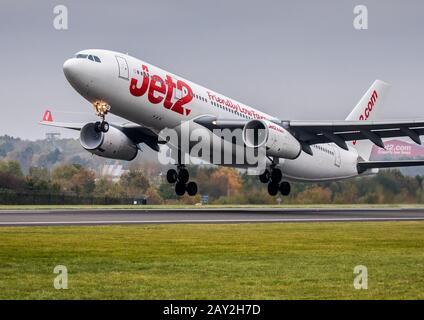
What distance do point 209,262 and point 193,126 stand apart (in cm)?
2138

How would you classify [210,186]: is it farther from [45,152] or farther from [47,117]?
[45,152]

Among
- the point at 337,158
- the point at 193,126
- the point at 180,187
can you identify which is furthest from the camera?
the point at 337,158

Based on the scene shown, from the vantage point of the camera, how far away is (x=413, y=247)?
21828 mm

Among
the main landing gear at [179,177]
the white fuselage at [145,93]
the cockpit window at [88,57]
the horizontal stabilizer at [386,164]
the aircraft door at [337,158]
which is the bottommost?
the main landing gear at [179,177]

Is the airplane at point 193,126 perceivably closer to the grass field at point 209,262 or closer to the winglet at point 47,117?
the winglet at point 47,117

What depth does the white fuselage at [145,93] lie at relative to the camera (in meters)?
33.8

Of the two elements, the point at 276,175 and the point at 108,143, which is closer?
the point at 108,143

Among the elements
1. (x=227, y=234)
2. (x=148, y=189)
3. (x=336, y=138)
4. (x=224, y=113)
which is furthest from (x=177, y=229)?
(x=148, y=189)

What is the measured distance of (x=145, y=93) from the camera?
3562 centimetres

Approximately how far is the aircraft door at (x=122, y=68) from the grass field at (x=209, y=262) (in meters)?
9.00

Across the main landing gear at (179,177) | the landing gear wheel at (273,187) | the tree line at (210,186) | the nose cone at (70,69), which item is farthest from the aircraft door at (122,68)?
the landing gear wheel at (273,187)

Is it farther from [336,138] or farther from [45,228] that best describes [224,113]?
[45,228]

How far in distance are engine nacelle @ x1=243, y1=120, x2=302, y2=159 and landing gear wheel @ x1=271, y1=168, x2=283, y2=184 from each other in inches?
106

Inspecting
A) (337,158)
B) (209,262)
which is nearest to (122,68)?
(209,262)
